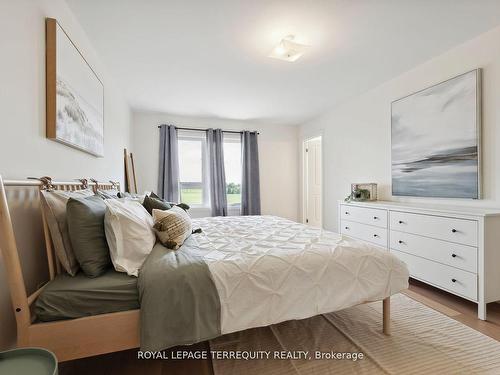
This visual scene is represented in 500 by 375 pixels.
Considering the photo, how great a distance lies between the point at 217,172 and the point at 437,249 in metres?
3.58

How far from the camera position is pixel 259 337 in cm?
171

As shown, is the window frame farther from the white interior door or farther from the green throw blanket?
the green throw blanket

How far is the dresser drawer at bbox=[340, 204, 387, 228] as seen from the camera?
9.35 ft

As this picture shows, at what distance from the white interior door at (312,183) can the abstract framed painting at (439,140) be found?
2.28 m

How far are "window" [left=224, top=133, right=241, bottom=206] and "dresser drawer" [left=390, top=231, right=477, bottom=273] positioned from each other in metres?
3.05

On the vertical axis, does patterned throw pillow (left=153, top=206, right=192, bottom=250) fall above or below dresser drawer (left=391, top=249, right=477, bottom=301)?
above

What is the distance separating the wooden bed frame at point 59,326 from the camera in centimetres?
96

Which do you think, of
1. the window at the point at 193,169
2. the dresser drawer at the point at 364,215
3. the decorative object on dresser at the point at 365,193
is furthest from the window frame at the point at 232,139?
the decorative object on dresser at the point at 365,193

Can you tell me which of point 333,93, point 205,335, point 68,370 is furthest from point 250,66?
point 68,370

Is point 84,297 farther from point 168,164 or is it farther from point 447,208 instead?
point 168,164

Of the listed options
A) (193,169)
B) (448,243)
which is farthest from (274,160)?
(448,243)

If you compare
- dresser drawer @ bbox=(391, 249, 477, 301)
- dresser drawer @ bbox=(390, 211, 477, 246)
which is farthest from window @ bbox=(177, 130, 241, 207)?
dresser drawer @ bbox=(391, 249, 477, 301)

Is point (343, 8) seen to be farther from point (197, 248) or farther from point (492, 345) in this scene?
point (492, 345)

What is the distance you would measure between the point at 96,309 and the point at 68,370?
662mm
